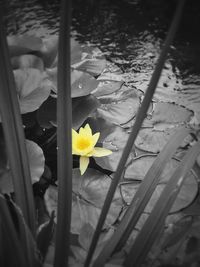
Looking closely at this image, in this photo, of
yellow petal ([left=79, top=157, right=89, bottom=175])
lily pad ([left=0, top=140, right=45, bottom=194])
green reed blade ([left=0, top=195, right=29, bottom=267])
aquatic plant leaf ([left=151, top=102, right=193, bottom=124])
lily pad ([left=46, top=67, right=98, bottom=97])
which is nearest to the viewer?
green reed blade ([left=0, top=195, right=29, bottom=267])

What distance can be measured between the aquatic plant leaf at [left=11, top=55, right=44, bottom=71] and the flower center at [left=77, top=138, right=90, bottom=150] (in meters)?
0.34

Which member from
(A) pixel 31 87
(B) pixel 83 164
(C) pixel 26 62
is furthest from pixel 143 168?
(C) pixel 26 62

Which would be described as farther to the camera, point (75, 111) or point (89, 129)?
point (75, 111)

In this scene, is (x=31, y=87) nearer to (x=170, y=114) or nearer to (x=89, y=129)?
(x=89, y=129)

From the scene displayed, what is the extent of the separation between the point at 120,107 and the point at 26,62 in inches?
14.1

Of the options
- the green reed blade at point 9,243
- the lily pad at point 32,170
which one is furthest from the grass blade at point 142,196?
the lily pad at point 32,170

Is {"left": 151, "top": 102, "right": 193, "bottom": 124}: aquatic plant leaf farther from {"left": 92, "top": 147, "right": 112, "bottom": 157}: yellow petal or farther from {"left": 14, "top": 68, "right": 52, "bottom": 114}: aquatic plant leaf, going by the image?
Answer: {"left": 14, "top": 68, "right": 52, "bottom": 114}: aquatic plant leaf

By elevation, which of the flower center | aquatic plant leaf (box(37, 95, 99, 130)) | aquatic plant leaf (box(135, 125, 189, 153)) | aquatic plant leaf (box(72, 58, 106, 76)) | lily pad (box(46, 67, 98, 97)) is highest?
lily pad (box(46, 67, 98, 97))

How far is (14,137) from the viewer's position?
540mm

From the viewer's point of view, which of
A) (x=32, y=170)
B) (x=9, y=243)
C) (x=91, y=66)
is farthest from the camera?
(x=91, y=66)

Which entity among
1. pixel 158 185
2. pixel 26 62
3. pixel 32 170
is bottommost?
pixel 158 185

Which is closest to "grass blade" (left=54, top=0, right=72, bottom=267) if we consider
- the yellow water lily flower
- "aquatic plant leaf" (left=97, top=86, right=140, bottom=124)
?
the yellow water lily flower

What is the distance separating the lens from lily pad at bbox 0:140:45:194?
2.44ft

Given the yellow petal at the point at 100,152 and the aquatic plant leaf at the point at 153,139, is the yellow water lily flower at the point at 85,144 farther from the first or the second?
the aquatic plant leaf at the point at 153,139
